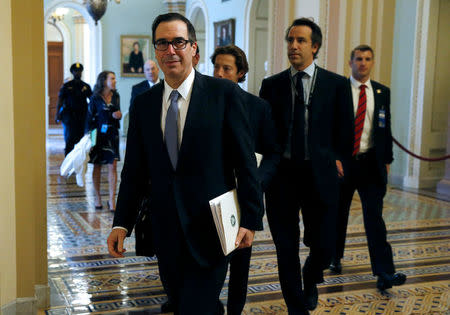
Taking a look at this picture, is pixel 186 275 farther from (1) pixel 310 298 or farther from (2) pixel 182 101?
(1) pixel 310 298

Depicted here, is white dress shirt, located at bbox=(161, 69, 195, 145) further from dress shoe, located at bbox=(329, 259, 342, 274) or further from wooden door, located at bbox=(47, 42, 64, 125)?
wooden door, located at bbox=(47, 42, 64, 125)

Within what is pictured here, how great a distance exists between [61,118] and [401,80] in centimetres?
602

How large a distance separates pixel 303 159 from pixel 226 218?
4.72ft

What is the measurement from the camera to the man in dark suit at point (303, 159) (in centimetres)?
371

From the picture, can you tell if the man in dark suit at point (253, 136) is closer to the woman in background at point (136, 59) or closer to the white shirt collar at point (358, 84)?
the white shirt collar at point (358, 84)

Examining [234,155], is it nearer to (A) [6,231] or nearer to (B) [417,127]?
(A) [6,231]

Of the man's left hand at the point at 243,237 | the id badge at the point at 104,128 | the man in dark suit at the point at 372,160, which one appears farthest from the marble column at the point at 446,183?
the man's left hand at the point at 243,237

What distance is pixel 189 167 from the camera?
2432mm

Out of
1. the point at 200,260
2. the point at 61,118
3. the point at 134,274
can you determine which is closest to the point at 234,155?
the point at 200,260

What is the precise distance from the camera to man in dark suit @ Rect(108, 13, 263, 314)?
241 centimetres

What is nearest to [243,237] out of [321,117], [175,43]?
[175,43]

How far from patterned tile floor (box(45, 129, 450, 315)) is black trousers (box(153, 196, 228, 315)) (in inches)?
71.2

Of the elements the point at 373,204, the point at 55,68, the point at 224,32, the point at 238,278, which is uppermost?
the point at 224,32

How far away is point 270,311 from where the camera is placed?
419cm
